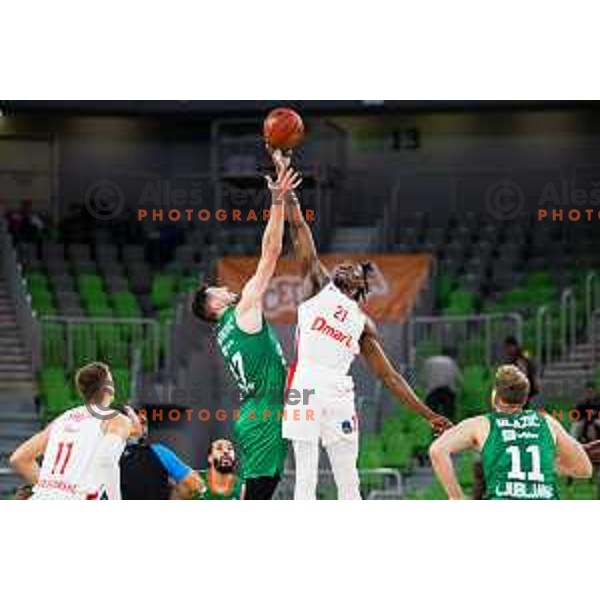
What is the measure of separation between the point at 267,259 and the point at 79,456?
1.89 metres

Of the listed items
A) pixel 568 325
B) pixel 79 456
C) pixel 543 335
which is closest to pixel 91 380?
pixel 79 456

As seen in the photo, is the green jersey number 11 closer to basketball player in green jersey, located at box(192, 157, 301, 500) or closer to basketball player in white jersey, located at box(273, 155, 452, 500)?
basketball player in white jersey, located at box(273, 155, 452, 500)

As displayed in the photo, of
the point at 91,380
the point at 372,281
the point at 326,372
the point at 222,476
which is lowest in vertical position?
the point at 222,476

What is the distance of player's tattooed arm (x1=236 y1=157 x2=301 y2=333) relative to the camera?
15641 millimetres

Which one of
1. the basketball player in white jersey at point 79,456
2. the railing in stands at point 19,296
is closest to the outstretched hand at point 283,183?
the basketball player in white jersey at point 79,456

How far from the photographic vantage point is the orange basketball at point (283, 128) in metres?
15.9

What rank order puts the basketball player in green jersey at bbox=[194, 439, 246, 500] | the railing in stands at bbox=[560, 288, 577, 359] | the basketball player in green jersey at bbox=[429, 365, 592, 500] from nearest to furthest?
the basketball player in green jersey at bbox=[429, 365, 592, 500] → the basketball player in green jersey at bbox=[194, 439, 246, 500] → the railing in stands at bbox=[560, 288, 577, 359]

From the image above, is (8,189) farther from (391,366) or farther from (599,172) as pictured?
(599,172)

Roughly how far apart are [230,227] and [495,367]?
214 cm

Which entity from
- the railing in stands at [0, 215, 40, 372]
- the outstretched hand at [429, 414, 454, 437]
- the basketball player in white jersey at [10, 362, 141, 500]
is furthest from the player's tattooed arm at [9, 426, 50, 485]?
the outstretched hand at [429, 414, 454, 437]

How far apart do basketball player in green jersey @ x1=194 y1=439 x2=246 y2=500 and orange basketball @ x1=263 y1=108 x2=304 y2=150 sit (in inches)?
79.5

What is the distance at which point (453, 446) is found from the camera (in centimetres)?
1418

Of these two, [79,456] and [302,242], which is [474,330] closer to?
[302,242]

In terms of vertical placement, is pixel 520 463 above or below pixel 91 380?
below
